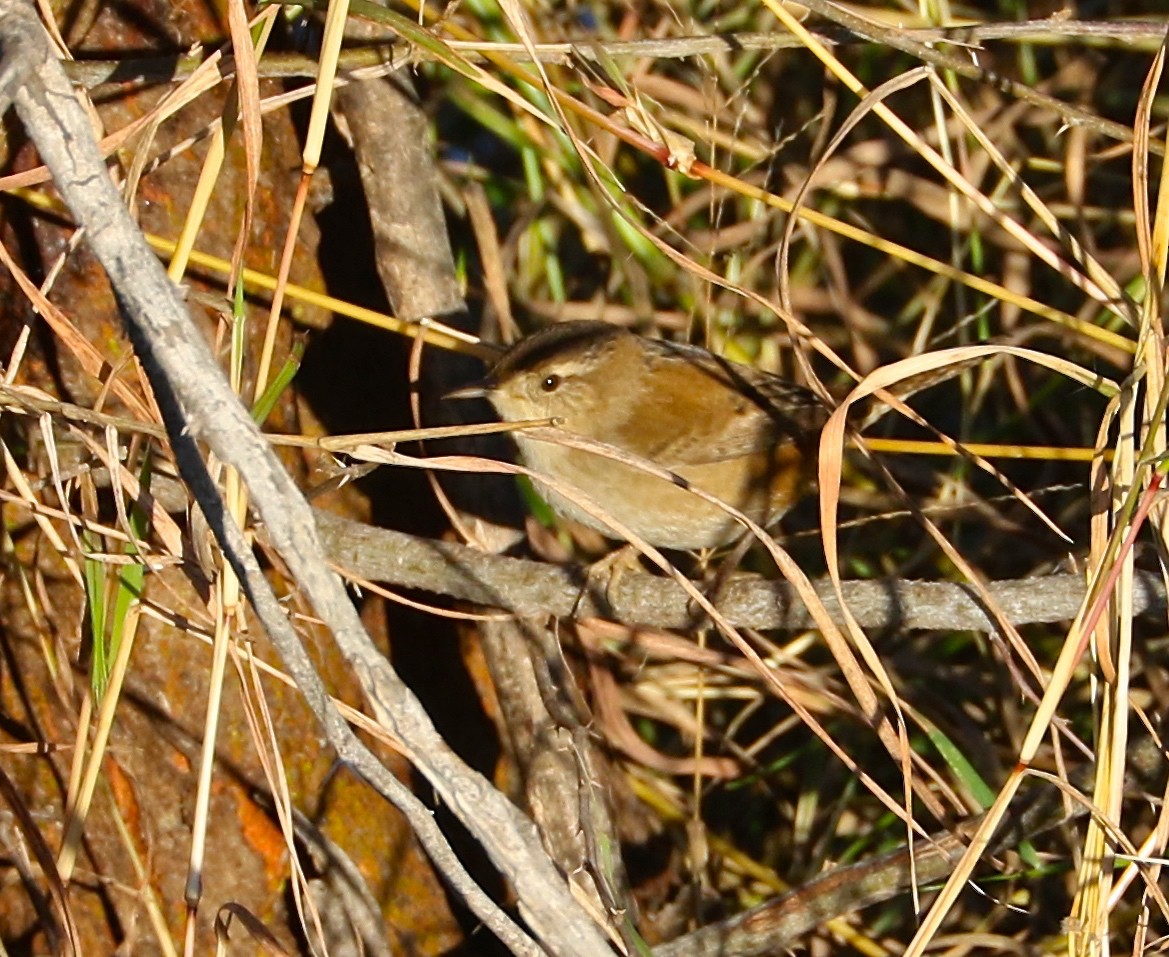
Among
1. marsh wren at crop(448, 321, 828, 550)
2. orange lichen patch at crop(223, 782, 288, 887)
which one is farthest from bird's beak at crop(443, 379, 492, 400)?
orange lichen patch at crop(223, 782, 288, 887)

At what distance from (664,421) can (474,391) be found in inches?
23.6

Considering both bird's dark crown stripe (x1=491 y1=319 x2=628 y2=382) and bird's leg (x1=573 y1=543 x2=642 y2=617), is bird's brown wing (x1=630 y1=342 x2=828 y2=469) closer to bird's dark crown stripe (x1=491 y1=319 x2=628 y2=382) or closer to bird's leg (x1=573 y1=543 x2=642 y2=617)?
bird's dark crown stripe (x1=491 y1=319 x2=628 y2=382)

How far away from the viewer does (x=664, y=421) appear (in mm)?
3246

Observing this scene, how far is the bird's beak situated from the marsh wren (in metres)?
0.02

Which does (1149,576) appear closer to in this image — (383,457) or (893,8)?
(383,457)

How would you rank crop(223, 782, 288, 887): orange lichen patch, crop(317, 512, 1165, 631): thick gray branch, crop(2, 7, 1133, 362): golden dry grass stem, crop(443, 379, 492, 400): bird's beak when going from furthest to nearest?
crop(443, 379, 492, 400): bird's beak
crop(223, 782, 288, 887): orange lichen patch
crop(317, 512, 1165, 631): thick gray branch
crop(2, 7, 1133, 362): golden dry grass stem

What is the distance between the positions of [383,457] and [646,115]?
0.64 meters

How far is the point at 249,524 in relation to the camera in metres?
2.00

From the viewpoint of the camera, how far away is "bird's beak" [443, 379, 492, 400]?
2.80 m

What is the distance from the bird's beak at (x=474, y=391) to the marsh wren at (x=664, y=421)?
0.02 metres

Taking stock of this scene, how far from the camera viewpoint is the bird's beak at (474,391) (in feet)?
9.18

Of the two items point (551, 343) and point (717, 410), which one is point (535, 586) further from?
point (717, 410)

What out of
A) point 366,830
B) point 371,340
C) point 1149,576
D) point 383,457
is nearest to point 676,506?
point 371,340

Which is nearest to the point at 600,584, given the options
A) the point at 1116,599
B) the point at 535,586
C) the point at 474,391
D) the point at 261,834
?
the point at 535,586
